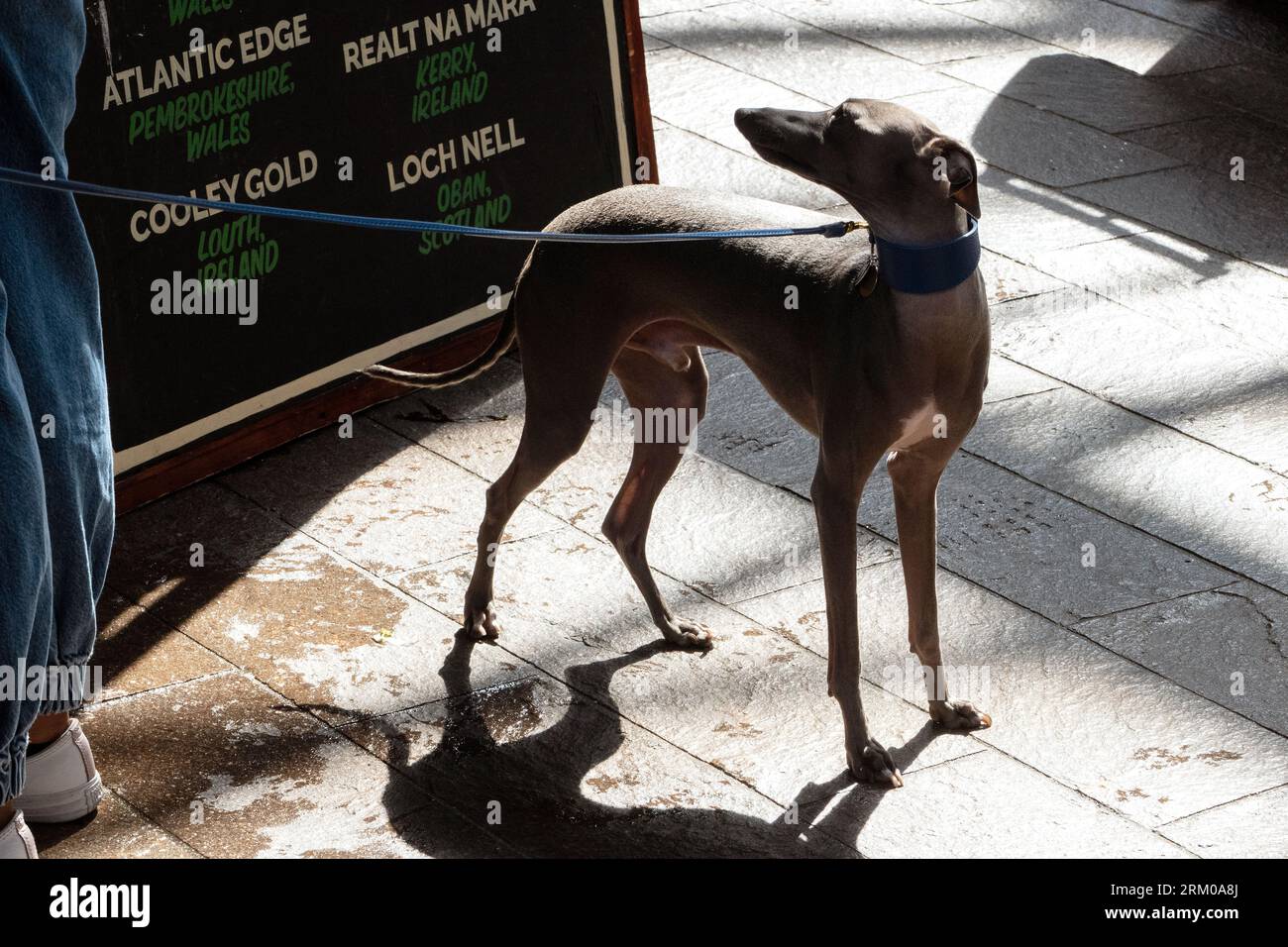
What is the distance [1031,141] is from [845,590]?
5.39m

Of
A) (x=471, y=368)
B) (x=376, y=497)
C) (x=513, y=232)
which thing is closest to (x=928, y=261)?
(x=513, y=232)

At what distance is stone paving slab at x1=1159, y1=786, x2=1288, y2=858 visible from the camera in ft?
14.1

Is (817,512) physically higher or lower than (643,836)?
higher

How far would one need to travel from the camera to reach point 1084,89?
32.3 ft

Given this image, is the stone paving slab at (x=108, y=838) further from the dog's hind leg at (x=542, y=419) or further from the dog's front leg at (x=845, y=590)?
the dog's front leg at (x=845, y=590)

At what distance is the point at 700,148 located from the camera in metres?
8.92

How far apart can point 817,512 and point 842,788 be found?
772 mm

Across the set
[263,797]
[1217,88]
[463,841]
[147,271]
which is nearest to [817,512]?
[463,841]

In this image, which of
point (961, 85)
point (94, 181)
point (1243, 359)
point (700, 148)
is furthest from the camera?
point (961, 85)

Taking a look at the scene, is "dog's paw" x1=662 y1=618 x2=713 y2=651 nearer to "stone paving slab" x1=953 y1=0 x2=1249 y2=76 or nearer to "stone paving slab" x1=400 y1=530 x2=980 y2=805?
"stone paving slab" x1=400 y1=530 x2=980 y2=805

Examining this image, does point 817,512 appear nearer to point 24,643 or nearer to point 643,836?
point 643,836

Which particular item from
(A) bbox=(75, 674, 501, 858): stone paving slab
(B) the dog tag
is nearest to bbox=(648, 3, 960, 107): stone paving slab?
(B) the dog tag

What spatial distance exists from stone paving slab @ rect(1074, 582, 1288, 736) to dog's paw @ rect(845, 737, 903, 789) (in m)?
1.05

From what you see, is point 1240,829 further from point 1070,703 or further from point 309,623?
point 309,623
